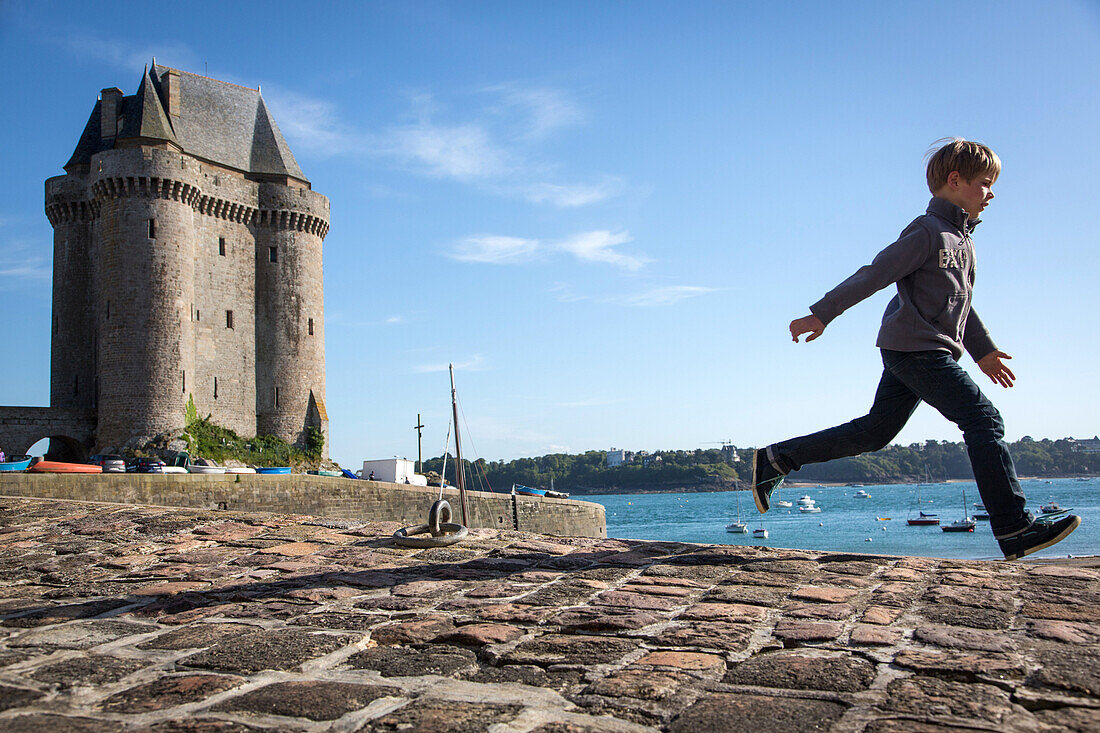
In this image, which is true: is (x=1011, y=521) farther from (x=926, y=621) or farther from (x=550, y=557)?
(x=550, y=557)

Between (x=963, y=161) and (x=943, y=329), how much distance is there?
95cm

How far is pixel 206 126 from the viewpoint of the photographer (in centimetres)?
4172

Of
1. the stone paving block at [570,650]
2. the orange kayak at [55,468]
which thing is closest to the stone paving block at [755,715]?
the stone paving block at [570,650]

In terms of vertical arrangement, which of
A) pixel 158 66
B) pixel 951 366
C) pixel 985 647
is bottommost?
pixel 985 647

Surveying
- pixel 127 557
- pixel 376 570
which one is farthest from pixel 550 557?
pixel 127 557

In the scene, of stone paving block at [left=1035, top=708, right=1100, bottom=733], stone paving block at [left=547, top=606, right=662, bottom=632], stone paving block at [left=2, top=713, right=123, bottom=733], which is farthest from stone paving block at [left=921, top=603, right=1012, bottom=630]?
stone paving block at [left=2, top=713, right=123, bottom=733]

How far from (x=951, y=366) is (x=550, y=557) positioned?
2.65 metres

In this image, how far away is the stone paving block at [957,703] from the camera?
2461 mm

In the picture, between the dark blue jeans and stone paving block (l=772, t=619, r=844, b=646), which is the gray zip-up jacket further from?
stone paving block (l=772, t=619, r=844, b=646)

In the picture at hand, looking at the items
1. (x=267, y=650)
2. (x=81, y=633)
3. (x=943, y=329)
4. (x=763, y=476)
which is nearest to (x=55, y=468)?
(x=81, y=633)

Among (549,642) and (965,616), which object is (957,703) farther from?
(549,642)

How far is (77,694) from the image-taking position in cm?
292

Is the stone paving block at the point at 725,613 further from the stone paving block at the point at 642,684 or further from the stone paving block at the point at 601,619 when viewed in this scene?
the stone paving block at the point at 642,684

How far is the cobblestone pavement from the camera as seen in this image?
103 inches
